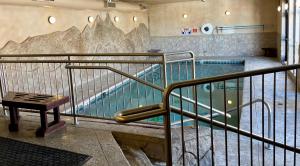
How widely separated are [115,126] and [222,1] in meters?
10.8

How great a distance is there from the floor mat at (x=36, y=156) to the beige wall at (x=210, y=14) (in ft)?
37.3

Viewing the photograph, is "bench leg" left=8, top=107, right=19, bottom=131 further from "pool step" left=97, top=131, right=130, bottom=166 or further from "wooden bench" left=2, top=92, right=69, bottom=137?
"pool step" left=97, top=131, right=130, bottom=166

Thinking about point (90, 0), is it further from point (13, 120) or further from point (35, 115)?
point (13, 120)

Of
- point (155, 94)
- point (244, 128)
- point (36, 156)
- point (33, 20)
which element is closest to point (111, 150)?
point (36, 156)

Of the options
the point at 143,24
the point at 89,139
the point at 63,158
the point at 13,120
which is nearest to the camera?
the point at 63,158

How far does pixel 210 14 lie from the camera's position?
13102 millimetres

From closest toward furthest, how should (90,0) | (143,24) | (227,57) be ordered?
(90,0) < (227,57) < (143,24)

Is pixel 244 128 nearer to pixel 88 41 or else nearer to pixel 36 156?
pixel 36 156

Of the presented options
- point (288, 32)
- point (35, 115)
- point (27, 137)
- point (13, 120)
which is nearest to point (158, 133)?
point (27, 137)

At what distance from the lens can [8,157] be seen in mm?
2855

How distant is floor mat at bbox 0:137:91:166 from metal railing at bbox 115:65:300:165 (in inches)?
37.8

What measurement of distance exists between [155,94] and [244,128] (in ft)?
14.1

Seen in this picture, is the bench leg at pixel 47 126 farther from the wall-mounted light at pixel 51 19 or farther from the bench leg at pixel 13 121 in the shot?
the wall-mounted light at pixel 51 19

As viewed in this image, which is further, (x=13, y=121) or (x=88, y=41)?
(x=88, y=41)
